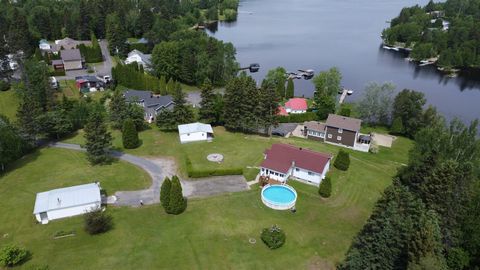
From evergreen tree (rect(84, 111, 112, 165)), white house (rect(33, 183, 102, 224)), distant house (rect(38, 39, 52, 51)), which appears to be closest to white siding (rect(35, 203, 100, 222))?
white house (rect(33, 183, 102, 224))

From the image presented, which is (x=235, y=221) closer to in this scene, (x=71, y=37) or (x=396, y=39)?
(x=71, y=37)

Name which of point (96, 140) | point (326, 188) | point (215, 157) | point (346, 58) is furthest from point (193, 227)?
point (346, 58)

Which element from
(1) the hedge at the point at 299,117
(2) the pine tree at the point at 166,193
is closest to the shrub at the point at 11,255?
(2) the pine tree at the point at 166,193

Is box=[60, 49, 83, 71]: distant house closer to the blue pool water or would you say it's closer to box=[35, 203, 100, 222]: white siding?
box=[35, 203, 100, 222]: white siding

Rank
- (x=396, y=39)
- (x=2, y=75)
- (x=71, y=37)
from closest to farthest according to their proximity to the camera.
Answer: (x=2, y=75)
(x=71, y=37)
(x=396, y=39)

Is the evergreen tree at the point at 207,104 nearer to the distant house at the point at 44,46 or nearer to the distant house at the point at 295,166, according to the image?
the distant house at the point at 295,166

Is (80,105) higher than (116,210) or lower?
higher

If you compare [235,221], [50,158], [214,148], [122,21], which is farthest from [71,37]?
[235,221]
